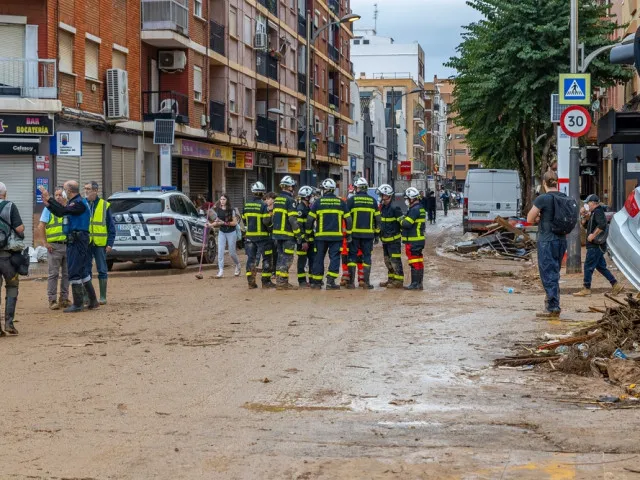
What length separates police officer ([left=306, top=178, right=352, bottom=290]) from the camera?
58.5 ft

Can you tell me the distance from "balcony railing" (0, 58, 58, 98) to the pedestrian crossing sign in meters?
13.0

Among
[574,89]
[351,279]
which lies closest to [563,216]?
[351,279]

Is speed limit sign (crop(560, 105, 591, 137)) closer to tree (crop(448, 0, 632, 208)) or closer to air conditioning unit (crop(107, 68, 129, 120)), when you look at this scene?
tree (crop(448, 0, 632, 208))

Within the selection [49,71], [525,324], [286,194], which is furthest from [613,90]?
[525,324]

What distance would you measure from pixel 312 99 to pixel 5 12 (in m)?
29.7

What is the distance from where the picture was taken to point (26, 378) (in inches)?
353

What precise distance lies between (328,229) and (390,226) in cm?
115

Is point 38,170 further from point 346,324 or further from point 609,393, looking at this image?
point 609,393

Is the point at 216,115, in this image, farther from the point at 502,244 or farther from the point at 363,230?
the point at 363,230

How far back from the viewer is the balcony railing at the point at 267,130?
4459 centimetres

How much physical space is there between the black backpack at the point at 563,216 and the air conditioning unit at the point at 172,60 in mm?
23149


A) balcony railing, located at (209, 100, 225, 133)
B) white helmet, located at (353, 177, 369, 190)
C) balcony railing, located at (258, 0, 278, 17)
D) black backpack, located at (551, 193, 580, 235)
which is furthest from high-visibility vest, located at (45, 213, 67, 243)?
balcony railing, located at (258, 0, 278, 17)

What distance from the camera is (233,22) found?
132ft

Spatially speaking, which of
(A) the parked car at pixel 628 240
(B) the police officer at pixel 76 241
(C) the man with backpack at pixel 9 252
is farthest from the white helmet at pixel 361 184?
(A) the parked car at pixel 628 240
